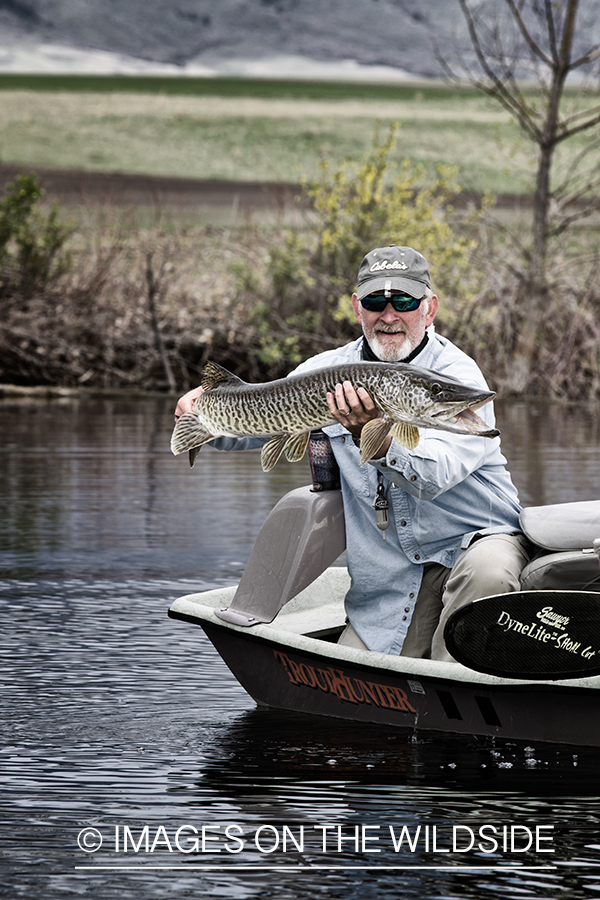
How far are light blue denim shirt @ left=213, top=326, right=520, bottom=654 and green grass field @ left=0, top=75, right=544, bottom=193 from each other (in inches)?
2804

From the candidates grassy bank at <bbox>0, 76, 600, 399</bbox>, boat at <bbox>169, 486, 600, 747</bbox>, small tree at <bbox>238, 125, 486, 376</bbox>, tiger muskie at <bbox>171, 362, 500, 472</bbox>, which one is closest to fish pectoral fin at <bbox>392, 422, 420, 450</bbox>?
tiger muskie at <bbox>171, 362, 500, 472</bbox>

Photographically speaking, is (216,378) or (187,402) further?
(187,402)

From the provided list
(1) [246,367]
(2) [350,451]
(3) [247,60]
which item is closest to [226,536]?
(2) [350,451]

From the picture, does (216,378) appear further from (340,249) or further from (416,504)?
(340,249)

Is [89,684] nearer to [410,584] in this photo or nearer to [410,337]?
[410,584]

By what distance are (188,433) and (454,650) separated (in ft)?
4.43

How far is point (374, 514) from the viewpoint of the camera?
6422 millimetres

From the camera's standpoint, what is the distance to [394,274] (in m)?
6.20

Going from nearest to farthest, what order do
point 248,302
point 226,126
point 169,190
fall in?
point 248,302, point 169,190, point 226,126

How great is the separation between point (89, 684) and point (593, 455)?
1058cm

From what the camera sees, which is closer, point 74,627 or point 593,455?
point 74,627

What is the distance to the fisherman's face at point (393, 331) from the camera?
245 inches

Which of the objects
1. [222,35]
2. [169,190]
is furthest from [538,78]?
[222,35]

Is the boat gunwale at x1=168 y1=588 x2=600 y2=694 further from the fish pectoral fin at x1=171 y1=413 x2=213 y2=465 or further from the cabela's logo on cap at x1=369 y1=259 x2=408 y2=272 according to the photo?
the cabela's logo on cap at x1=369 y1=259 x2=408 y2=272
